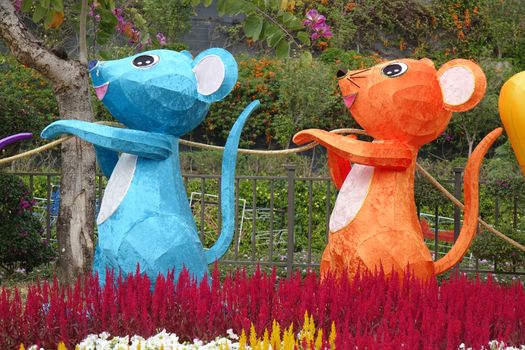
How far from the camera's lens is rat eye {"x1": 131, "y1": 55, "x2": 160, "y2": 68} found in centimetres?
542

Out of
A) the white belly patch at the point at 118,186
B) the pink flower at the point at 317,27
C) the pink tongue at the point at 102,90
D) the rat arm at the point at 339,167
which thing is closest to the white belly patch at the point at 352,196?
the rat arm at the point at 339,167

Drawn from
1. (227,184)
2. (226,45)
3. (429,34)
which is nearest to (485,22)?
(429,34)

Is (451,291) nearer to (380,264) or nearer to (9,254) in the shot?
(380,264)

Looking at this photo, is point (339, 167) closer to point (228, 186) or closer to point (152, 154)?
point (228, 186)

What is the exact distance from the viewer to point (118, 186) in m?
5.36

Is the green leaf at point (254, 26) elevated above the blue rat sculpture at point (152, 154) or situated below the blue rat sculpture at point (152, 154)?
above

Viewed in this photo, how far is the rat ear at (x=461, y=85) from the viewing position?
→ 18.1ft

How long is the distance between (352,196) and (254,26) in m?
1.55

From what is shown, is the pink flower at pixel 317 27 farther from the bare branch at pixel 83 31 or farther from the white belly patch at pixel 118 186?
the white belly patch at pixel 118 186

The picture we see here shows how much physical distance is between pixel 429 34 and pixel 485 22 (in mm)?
1133

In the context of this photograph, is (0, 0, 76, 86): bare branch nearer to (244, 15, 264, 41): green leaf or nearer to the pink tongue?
the pink tongue

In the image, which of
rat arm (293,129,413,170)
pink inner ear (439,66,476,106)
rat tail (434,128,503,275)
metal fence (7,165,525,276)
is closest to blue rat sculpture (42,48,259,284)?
rat arm (293,129,413,170)

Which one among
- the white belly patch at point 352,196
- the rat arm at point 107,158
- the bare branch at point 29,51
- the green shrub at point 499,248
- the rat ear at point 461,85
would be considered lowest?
the green shrub at point 499,248

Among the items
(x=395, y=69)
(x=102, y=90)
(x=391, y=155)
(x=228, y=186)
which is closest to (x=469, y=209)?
(x=391, y=155)
